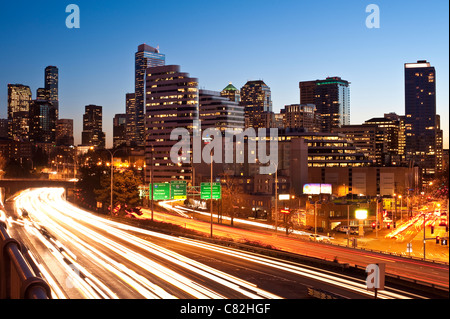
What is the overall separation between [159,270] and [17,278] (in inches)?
685

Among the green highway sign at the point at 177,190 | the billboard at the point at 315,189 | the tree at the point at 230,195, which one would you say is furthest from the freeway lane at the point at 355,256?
the billboard at the point at 315,189

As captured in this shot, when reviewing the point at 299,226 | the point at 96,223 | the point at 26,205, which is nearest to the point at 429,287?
the point at 96,223

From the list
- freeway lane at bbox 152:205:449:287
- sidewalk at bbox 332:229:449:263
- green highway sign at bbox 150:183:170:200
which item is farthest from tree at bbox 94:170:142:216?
sidewalk at bbox 332:229:449:263

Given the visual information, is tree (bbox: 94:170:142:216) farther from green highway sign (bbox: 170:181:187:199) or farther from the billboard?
the billboard

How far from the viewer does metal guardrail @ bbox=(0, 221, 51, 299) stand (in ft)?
11.1

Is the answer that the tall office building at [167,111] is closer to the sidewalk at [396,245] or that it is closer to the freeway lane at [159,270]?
the sidewalk at [396,245]

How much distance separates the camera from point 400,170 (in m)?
104

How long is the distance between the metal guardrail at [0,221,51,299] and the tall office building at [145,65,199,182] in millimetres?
143339

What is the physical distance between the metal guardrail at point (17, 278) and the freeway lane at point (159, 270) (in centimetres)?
1177

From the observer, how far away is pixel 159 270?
21062mm

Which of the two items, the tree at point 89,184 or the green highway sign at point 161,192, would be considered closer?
the green highway sign at point 161,192

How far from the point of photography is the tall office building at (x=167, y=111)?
153 metres
